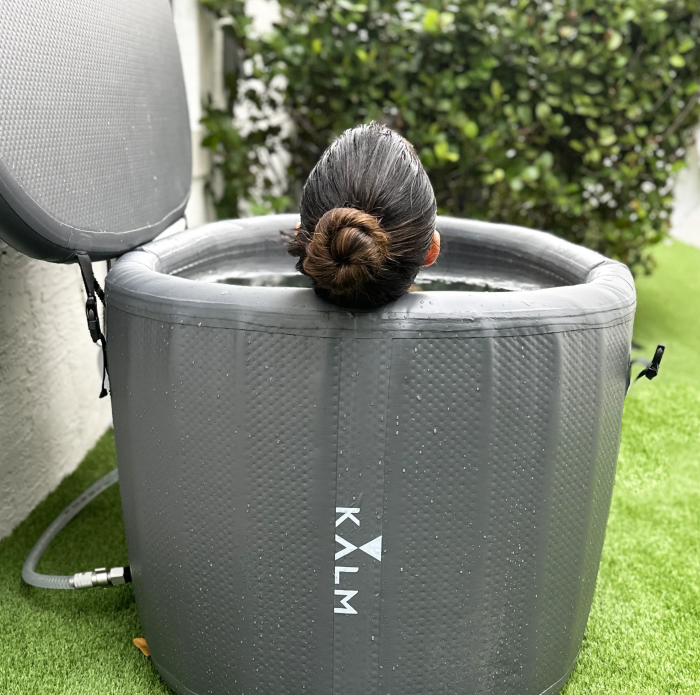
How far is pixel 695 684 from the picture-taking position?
4.60 feet

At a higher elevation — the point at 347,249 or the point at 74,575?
the point at 347,249

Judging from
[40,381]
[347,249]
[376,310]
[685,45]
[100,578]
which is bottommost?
[100,578]

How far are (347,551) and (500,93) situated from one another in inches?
98.2

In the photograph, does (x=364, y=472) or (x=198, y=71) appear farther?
(x=198, y=71)

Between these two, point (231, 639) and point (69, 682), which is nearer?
point (231, 639)

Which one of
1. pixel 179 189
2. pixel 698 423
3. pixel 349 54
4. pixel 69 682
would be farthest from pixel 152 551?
pixel 349 54

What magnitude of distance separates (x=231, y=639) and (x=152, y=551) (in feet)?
0.65

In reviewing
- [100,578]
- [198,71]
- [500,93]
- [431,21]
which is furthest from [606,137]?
[100,578]

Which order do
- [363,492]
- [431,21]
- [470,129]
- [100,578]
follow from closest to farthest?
1. [363,492]
2. [100,578]
3. [431,21]
4. [470,129]

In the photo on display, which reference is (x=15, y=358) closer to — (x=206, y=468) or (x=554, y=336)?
(x=206, y=468)

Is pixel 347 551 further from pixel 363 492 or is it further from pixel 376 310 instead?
pixel 376 310

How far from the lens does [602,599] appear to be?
5.49ft

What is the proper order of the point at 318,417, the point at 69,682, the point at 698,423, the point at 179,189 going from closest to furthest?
the point at 318,417
the point at 69,682
the point at 179,189
the point at 698,423

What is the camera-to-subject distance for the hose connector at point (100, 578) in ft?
4.66
